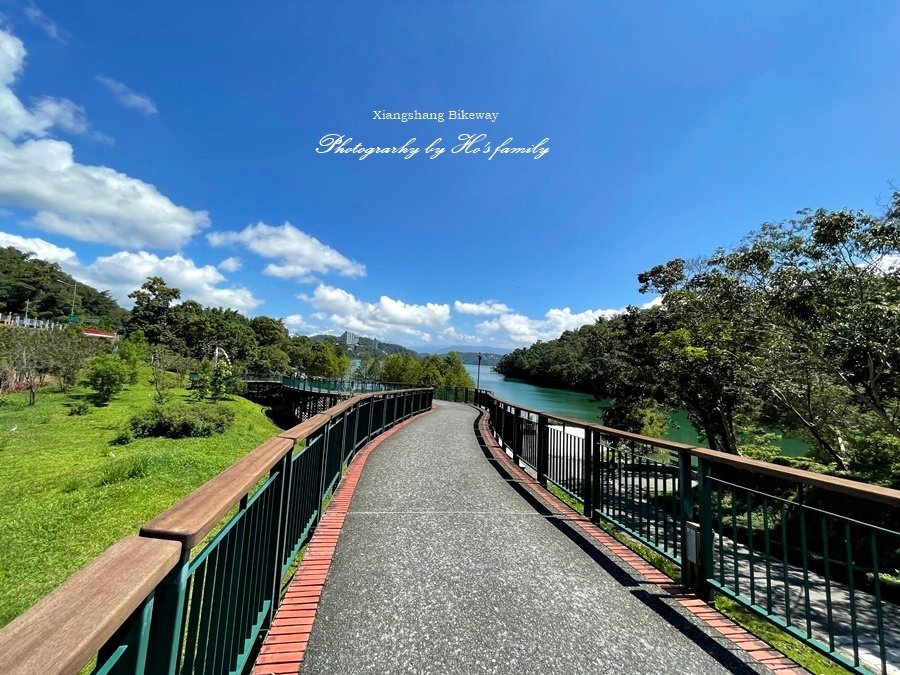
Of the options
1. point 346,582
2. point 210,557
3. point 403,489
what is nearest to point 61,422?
point 403,489

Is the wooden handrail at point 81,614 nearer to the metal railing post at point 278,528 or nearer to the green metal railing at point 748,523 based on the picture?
the metal railing post at point 278,528

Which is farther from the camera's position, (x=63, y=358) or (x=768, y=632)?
(x=63, y=358)

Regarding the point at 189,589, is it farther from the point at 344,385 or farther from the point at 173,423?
the point at 344,385

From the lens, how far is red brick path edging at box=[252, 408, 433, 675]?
2094mm

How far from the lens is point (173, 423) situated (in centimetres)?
1477

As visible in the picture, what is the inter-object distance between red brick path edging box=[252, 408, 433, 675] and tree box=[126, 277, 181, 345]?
214 ft

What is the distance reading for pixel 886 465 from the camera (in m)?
8.69

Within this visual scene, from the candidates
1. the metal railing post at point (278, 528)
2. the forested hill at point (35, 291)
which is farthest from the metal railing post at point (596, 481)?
the forested hill at point (35, 291)

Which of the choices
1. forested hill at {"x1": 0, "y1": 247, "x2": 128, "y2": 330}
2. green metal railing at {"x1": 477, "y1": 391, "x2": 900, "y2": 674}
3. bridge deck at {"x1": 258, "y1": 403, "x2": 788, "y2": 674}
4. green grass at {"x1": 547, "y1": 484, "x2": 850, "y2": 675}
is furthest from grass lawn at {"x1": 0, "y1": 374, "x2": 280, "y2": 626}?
forested hill at {"x1": 0, "y1": 247, "x2": 128, "y2": 330}

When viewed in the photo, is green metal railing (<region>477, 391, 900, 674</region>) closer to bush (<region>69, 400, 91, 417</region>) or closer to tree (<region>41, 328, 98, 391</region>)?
bush (<region>69, 400, 91, 417</region>)

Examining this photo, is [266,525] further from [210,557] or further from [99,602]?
[99,602]

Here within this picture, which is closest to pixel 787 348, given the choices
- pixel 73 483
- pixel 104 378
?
pixel 73 483

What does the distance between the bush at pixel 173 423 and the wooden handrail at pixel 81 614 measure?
54.0 ft

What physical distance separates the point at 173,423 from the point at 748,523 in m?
16.7
